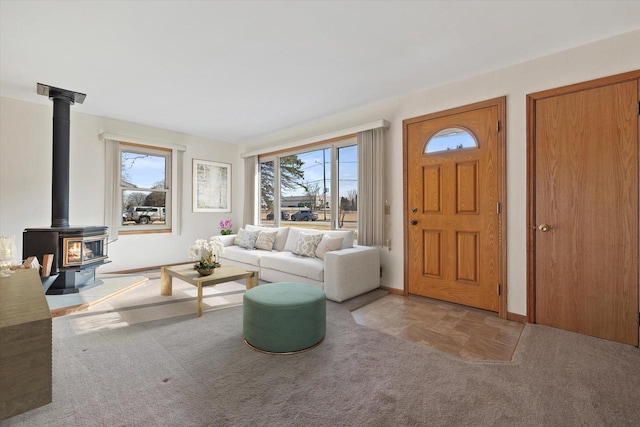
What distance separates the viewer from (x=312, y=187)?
5.01 meters

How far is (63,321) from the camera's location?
2.74 metres

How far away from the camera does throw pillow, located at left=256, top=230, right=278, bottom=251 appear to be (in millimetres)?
4715

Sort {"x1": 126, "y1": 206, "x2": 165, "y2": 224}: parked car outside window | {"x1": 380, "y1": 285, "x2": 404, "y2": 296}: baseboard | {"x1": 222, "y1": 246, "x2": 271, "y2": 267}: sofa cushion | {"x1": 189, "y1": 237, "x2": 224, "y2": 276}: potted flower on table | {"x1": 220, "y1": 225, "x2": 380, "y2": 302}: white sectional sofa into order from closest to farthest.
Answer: {"x1": 189, "y1": 237, "x2": 224, "y2": 276}: potted flower on table → {"x1": 220, "y1": 225, "x2": 380, "y2": 302}: white sectional sofa → {"x1": 380, "y1": 285, "x2": 404, "y2": 296}: baseboard → {"x1": 222, "y1": 246, "x2": 271, "y2": 267}: sofa cushion → {"x1": 126, "y1": 206, "x2": 165, "y2": 224}: parked car outside window

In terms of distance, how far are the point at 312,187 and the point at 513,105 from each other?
300cm

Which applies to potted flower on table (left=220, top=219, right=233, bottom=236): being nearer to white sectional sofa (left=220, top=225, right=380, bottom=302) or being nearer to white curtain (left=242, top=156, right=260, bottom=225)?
white curtain (left=242, top=156, right=260, bottom=225)

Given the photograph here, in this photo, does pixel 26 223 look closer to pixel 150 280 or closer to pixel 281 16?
pixel 150 280

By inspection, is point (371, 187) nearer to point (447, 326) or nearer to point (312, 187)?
point (312, 187)

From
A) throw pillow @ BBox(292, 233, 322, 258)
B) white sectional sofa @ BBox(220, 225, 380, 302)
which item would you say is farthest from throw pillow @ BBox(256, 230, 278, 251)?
throw pillow @ BBox(292, 233, 322, 258)

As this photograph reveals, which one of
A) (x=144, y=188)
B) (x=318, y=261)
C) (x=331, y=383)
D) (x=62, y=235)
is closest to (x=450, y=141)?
(x=318, y=261)

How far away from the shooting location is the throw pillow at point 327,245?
373 cm

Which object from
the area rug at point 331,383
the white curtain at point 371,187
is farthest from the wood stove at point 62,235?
the white curtain at point 371,187

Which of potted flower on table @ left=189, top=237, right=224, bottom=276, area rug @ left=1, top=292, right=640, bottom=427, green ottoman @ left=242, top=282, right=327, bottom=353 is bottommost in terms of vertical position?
area rug @ left=1, top=292, right=640, bottom=427

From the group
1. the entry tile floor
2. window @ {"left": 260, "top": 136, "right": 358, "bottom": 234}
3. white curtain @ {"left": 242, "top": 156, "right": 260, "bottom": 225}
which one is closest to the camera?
the entry tile floor

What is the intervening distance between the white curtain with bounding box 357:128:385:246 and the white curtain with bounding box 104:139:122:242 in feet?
12.4
